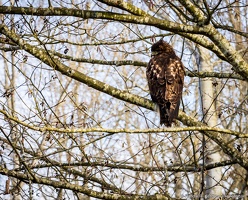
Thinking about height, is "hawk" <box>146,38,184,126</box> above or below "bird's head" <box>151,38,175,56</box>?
below

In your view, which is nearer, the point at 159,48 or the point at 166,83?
the point at 166,83

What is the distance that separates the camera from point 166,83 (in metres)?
6.83

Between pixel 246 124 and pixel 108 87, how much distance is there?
39.7 feet

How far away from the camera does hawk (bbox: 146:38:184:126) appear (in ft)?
21.1

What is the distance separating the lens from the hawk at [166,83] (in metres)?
6.44

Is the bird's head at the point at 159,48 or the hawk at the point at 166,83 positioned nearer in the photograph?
the hawk at the point at 166,83

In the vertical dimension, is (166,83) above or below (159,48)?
below

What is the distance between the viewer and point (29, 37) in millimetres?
7117

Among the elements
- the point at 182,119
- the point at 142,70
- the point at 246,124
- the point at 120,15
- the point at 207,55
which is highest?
the point at 142,70

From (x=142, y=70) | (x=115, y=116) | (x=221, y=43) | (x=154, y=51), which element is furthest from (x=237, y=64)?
(x=142, y=70)

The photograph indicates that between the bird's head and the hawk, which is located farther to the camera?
the bird's head

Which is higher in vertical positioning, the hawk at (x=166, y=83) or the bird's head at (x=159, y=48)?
the bird's head at (x=159, y=48)

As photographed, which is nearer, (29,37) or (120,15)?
(120,15)

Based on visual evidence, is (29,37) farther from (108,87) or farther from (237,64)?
(237,64)
